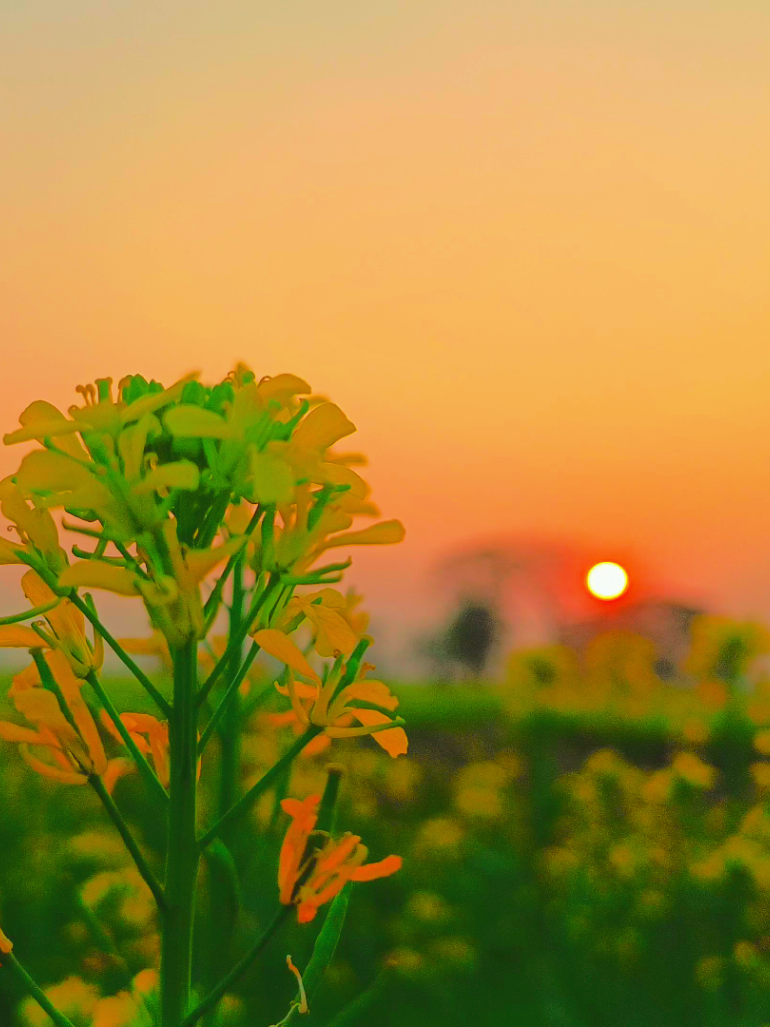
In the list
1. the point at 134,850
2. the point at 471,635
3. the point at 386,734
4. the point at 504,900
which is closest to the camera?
the point at 134,850

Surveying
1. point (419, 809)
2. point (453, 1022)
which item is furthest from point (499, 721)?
point (453, 1022)

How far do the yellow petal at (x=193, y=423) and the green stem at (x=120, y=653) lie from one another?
0.28 m

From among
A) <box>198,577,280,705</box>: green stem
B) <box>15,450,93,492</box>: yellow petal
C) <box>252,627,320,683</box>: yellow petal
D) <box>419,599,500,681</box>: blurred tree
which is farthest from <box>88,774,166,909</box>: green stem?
<box>419,599,500,681</box>: blurred tree

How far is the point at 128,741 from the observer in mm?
1275

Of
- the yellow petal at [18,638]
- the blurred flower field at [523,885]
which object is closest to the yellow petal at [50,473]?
the yellow petal at [18,638]

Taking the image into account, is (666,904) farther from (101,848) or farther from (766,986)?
(101,848)

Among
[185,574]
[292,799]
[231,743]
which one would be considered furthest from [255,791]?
[231,743]

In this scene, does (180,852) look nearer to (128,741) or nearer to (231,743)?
(128,741)

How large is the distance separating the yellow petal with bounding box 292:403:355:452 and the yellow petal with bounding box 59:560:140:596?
297mm

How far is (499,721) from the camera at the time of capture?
11.2m

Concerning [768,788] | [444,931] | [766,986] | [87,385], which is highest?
[87,385]

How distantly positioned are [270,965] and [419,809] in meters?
4.32

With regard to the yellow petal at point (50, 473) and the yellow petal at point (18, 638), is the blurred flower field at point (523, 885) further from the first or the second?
the yellow petal at point (50, 473)

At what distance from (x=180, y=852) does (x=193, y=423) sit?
0.57 meters
